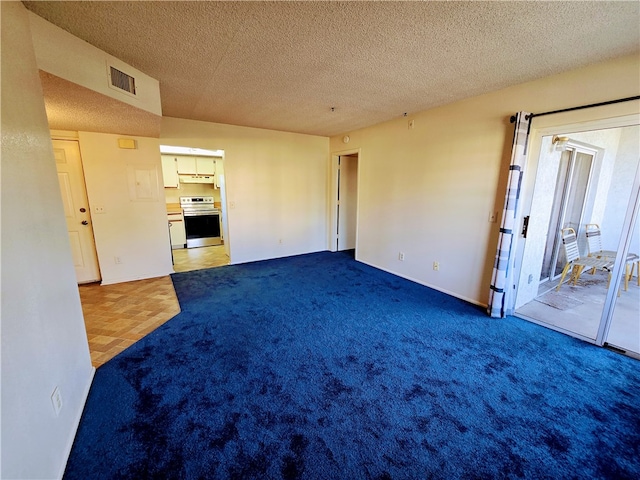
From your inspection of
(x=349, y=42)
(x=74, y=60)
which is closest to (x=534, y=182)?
(x=349, y=42)

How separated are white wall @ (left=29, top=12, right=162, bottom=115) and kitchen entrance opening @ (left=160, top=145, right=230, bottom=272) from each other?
3.43m

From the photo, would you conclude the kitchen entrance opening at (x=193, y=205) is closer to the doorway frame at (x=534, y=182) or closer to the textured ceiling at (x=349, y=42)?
the textured ceiling at (x=349, y=42)

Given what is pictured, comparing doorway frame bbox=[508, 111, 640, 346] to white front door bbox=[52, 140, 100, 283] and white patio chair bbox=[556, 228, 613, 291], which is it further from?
white front door bbox=[52, 140, 100, 283]

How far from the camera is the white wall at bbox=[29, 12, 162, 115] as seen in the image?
161 centimetres

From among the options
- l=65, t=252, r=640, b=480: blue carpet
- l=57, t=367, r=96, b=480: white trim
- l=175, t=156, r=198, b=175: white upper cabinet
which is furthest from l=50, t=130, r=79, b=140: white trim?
l=57, t=367, r=96, b=480: white trim

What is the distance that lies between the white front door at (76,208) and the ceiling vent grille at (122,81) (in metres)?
2.04

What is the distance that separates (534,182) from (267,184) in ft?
12.8

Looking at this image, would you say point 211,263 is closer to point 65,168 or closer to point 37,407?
point 65,168

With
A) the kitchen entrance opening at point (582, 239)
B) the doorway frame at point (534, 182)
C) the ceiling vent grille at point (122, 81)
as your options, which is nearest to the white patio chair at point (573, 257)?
the kitchen entrance opening at point (582, 239)

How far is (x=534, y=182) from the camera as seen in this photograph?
2637 mm

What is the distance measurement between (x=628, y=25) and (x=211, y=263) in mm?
5451

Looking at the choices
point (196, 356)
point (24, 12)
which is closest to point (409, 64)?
point (24, 12)

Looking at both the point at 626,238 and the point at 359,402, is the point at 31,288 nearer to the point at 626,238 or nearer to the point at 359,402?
the point at 359,402

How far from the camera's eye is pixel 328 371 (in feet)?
6.69
